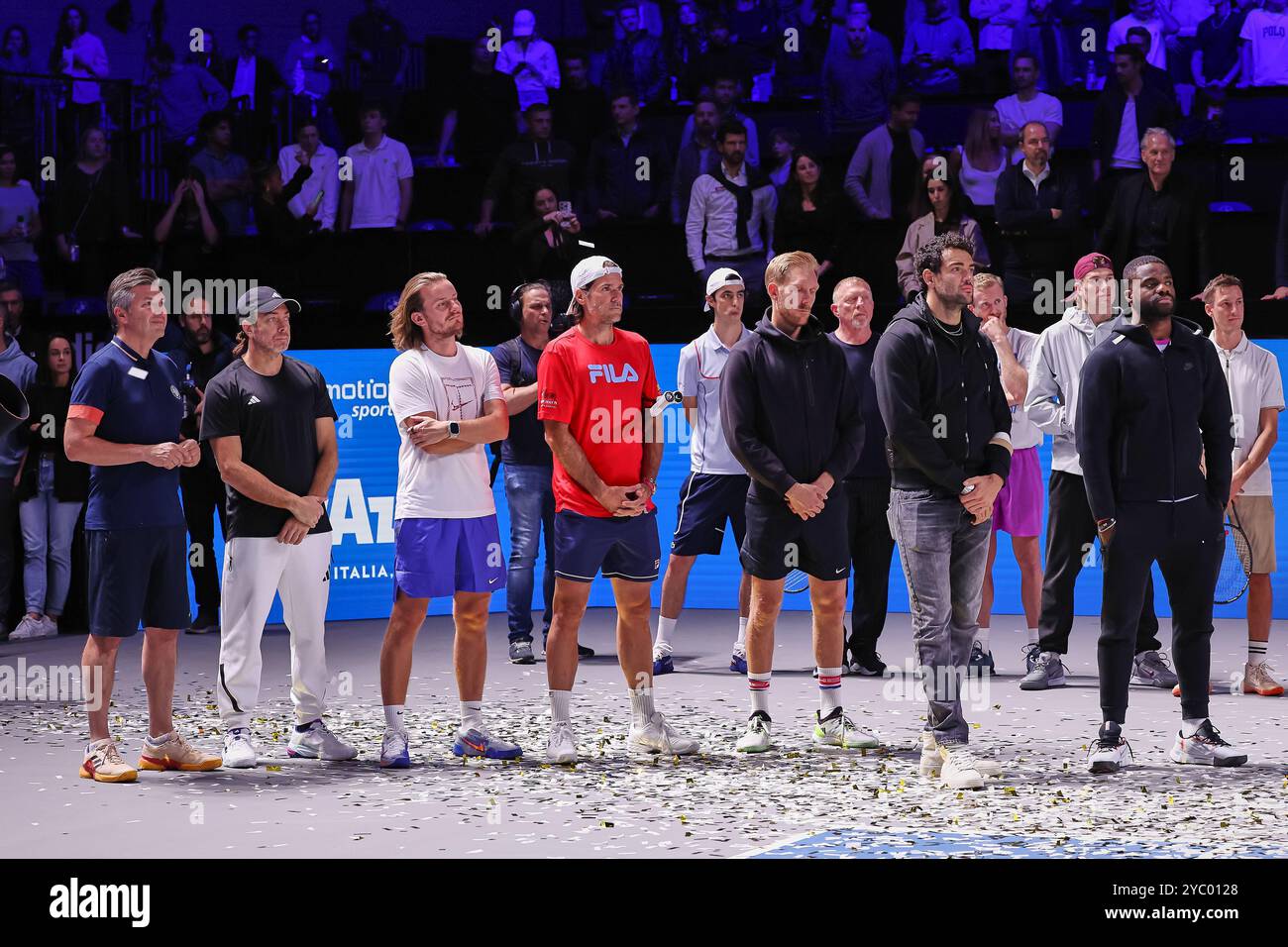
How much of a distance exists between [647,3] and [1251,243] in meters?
5.77

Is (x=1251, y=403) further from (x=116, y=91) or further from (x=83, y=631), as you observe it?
(x=116, y=91)

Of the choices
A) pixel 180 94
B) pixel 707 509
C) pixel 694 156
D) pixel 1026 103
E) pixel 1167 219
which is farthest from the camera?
pixel 180 94

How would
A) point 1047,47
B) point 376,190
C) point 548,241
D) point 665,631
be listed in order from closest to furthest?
1. point 665,631
2. point 548,241
3. point 376,190
4. point 1047,47

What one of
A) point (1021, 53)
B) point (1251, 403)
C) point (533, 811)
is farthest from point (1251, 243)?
point (533, 811)

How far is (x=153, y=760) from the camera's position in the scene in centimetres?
647

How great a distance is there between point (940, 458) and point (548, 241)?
683 cm

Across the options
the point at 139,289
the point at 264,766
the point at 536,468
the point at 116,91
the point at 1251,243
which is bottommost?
the point at 264,766

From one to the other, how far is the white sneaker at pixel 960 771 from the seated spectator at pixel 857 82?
811 cm

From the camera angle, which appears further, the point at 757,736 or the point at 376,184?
the point at 376,184

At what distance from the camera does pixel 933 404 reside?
627 cm

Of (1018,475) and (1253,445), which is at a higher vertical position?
(1253,445)

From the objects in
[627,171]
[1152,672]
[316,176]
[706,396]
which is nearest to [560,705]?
[706,396]

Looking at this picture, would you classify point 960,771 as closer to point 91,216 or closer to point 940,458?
point 940,458

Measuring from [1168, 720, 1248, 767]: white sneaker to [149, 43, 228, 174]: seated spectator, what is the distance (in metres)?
10.6
